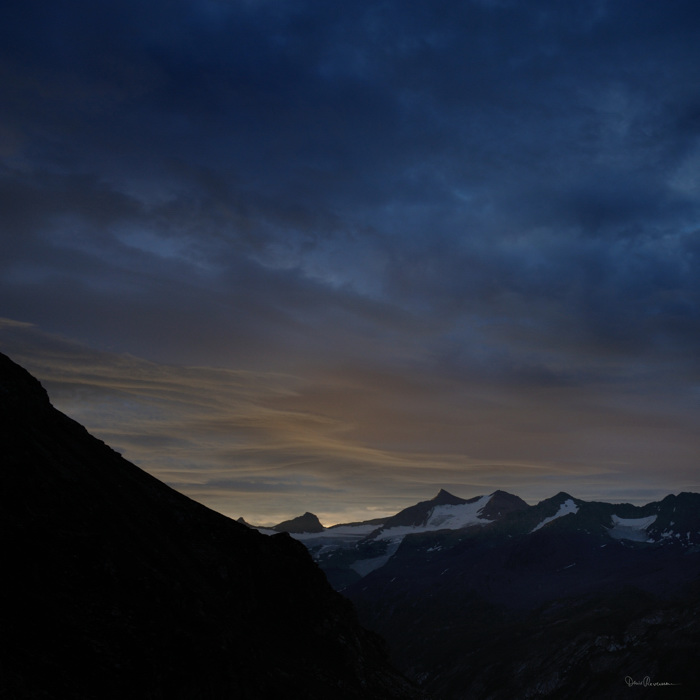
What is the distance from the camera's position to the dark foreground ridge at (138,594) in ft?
141

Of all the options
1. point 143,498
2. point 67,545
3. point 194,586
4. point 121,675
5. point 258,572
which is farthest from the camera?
point 258,572

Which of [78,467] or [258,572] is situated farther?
[258,572]

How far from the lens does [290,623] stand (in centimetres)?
8012

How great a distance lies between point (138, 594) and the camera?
5347 cm

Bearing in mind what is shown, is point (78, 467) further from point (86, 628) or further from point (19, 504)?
point (86, 628)

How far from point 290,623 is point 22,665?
48.1 metres

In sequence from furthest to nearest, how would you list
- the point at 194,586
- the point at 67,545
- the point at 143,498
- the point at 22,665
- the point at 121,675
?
the point at 143,498 < the point at 194,586 < the point at 67,545 < the point at 121,675 < the point at 22,665

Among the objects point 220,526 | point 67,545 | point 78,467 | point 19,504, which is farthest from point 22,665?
point 220,526

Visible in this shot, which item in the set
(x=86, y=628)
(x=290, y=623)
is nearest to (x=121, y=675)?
(x=86, y=628)

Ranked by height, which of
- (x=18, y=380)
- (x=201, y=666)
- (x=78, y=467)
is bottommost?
(x=201, y=666)

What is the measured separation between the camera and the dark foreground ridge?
43000 millimetres

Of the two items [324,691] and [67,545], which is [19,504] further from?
[324,691]

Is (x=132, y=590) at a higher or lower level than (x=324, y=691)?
higher

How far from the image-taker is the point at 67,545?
166 feet
